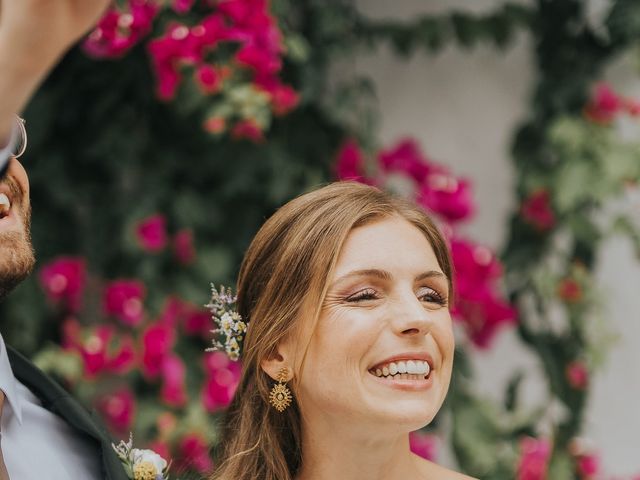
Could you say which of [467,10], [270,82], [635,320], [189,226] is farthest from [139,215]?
[635,320]

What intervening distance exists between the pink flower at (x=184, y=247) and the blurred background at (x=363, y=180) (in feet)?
0.04

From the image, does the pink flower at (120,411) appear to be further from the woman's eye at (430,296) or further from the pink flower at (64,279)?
the woman's eye at (430,296)

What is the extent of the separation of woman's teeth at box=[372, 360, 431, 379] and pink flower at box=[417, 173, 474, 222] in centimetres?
146

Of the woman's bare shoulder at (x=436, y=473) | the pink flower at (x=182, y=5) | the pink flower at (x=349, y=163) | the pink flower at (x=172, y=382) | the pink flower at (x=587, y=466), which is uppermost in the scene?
the pink flower at (x=182, y=5)

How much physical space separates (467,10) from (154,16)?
1.35 m

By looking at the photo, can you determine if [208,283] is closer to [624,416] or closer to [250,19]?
[250,19]

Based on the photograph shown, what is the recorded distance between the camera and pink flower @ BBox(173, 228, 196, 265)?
11.7 feet

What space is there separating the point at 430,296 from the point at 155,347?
1.48 m

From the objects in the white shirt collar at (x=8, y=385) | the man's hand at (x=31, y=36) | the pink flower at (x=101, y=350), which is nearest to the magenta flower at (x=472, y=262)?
the pink flower at (x=101, y=350)

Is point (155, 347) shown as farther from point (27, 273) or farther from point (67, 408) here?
point (27, 273)

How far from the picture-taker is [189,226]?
3605 mm

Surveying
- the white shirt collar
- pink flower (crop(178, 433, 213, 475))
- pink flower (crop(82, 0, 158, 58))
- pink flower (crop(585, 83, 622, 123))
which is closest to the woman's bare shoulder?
the white shirt collar

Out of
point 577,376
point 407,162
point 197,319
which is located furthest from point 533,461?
point 197,319

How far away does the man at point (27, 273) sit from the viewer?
1.07 m
